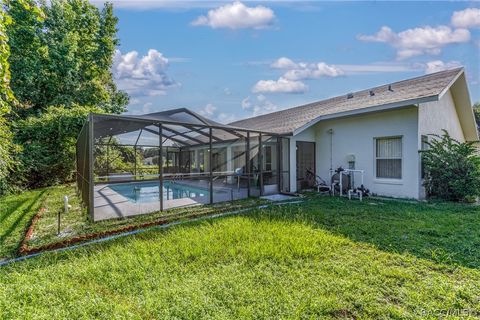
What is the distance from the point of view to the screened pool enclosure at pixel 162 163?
24.2ft

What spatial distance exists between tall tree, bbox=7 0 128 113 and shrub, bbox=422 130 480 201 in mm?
17257

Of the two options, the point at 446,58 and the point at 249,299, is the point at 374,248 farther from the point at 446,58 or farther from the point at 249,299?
the point at 446,58

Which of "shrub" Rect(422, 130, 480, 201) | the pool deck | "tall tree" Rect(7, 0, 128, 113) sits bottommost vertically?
the pool deck

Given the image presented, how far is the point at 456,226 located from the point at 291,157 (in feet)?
19.4

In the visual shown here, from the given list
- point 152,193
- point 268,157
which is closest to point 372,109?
point 268,157

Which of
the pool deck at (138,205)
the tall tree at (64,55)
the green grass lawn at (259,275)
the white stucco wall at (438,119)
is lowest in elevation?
the green grass lawn at (259,275)

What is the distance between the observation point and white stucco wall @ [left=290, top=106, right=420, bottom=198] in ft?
28.5

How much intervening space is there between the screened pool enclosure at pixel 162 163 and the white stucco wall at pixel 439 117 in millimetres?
4930

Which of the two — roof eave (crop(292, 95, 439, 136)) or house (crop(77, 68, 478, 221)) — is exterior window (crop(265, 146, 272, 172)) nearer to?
house (crop(77, 68, 478, 221))

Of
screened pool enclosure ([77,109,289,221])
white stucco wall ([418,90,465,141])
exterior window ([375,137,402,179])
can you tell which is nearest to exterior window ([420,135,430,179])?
white stucco wall ([418,90,465,141])

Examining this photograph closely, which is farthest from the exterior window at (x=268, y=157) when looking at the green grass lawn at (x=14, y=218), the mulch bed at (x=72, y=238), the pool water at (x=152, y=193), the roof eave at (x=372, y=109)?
the green grass lawn at (x=14, y=218)

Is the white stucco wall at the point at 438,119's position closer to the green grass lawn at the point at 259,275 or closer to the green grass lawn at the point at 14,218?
the green grass lawn at the point at 259,275

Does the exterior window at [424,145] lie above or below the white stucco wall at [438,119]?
below

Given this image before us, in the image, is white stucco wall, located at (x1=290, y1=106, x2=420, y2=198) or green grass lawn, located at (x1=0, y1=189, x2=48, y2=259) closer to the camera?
green grass lawn, located at (x1=0, y1=189, x2=48, y2=259)
